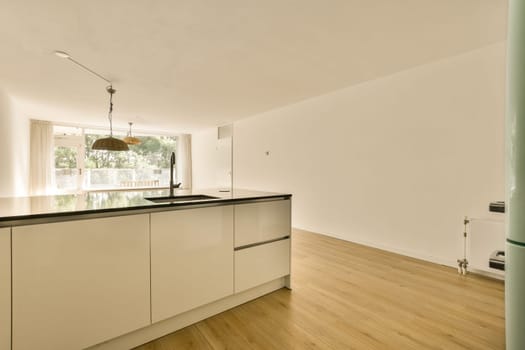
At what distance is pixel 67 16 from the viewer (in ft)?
7.30

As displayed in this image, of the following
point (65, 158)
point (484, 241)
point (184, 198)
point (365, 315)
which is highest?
point (65, 158)

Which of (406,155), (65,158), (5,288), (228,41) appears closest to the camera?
(5,288)

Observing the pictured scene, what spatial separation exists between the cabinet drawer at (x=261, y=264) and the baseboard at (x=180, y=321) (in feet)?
0.35

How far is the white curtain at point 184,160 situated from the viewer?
9664 millimetres

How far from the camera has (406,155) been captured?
348 centimetres

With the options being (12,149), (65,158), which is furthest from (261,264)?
(65,158)

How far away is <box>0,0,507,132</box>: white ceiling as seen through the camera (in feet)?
7.02

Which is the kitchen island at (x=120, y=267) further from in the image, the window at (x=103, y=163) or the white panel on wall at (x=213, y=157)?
the window at (x=103, y=163)

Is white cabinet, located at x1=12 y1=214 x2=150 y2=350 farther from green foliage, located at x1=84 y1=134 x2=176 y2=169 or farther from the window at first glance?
green foliage, located at x1=84 y1=134 x2=176 y2=169

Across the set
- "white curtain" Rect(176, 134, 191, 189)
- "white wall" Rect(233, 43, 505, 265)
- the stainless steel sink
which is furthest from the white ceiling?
"white curtain" Rect(176, 134, 191, 189)

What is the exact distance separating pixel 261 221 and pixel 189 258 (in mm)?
719

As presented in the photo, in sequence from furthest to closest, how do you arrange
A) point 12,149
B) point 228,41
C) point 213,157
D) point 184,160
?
1. point 184,160
2. point 213,157
3. point 12,149
4. point 228,41

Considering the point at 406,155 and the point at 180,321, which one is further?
the point at 406,155

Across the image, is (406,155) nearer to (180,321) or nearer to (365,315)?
(365,315)
